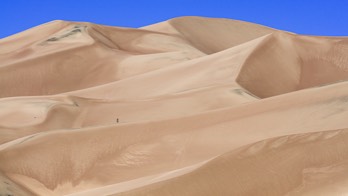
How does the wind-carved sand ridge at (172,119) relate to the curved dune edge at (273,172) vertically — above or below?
below

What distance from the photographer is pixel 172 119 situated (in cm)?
823

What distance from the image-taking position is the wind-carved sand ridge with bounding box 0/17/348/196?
5.18 m

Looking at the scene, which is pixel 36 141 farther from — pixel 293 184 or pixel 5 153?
pixel 293 184

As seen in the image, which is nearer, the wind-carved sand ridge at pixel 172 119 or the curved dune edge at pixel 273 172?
the curved dune edge at pixel 273 172

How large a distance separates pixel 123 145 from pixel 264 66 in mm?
9250

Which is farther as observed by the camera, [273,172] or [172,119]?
[172,119]

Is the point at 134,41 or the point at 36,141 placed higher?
the point at 36,141

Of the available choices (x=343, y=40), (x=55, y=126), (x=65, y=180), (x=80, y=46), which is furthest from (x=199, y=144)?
(x=80, y=46)

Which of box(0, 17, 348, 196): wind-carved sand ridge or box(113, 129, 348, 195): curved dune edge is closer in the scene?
box(113, 129, 348, 195): curved dune edge

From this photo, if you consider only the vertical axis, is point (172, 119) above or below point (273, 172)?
below

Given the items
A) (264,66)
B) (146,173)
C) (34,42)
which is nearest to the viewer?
(146,173)

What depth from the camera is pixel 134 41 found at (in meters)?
26.6

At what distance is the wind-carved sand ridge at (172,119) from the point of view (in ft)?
17.0

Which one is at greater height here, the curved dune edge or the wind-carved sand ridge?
the curved dune edge
